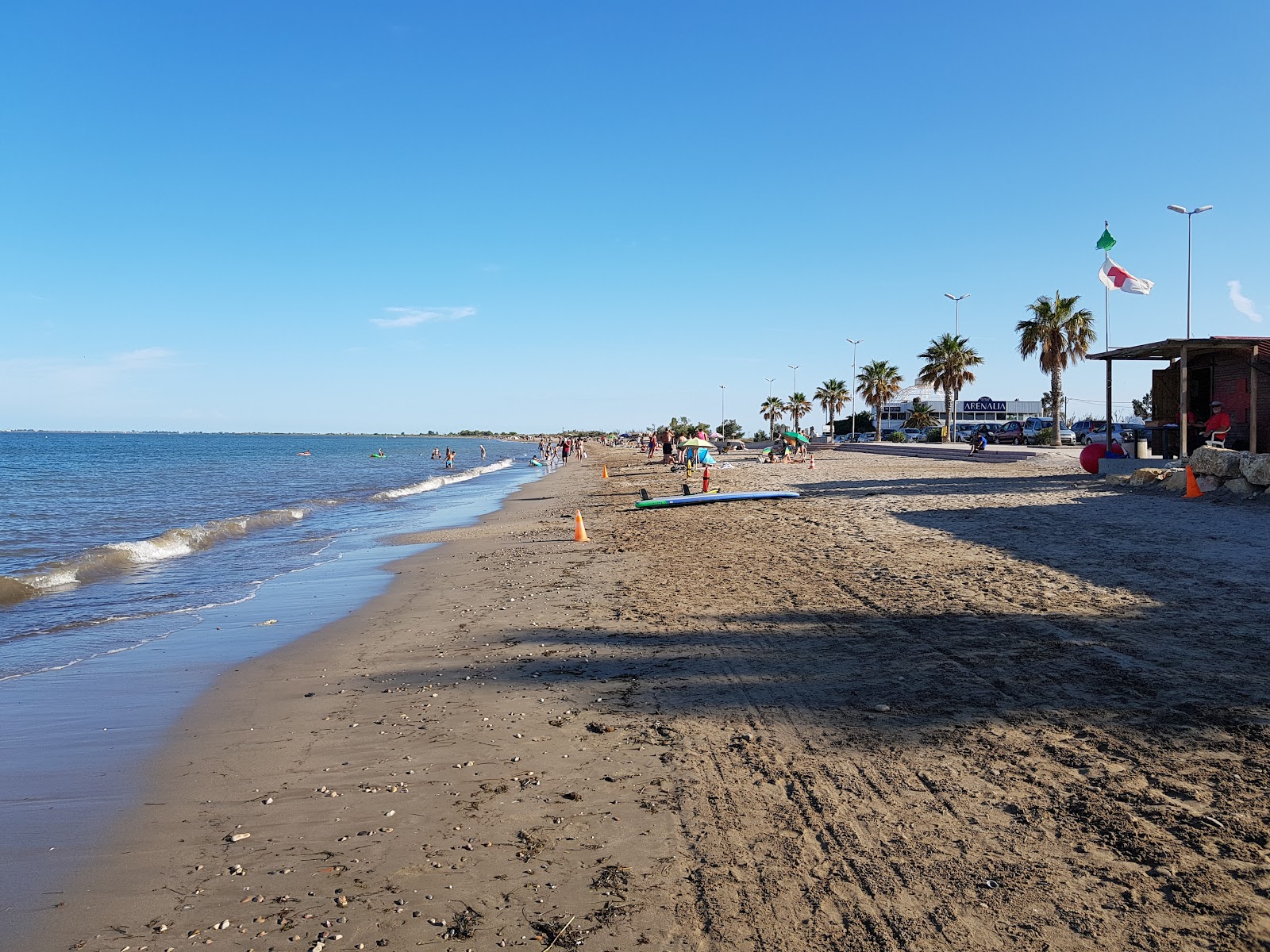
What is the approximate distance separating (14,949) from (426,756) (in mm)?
2141

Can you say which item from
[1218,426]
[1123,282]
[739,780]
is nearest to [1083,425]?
[1123,282]

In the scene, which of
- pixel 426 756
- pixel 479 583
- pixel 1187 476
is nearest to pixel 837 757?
pixel 426 756

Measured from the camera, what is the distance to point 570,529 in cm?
1764

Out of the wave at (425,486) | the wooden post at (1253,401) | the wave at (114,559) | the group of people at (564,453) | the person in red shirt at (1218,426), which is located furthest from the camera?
the group of people at (564,453)

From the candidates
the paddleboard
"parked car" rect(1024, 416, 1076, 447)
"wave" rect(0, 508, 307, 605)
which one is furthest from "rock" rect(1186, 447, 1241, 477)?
"parked car" rect(1024, 416, 1076, 447)

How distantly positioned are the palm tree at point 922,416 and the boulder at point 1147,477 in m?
68.4

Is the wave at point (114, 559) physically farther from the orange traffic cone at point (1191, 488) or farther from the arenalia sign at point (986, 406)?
the arenalia sign at point (986, 406)

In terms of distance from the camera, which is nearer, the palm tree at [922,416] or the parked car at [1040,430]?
the parked car at [1040,430]

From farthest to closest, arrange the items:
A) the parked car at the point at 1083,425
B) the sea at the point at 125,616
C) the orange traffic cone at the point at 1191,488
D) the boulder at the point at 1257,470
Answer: the parked car at the point at 1083,425
the orange traffic cone at the point at 1191,488
the boulder at the point at 1257,470
the sea at the point at 125,616

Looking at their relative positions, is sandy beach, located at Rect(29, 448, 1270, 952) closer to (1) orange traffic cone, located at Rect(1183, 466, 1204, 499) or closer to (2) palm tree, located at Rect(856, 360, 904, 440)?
(1) orange traffic cone, located at Rect(1183, 466, 1204, 499)

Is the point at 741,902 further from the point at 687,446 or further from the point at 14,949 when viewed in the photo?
the point at 687,446

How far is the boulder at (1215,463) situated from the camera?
15.0 metres

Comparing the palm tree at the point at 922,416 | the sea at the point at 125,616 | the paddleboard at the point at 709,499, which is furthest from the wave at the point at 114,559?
the palm tree at the point at 922,416

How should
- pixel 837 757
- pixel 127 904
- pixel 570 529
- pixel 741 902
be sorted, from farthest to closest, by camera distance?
pixel 570 529 < pixel 837 757 < pixel 127 904 < pixel 741 902
